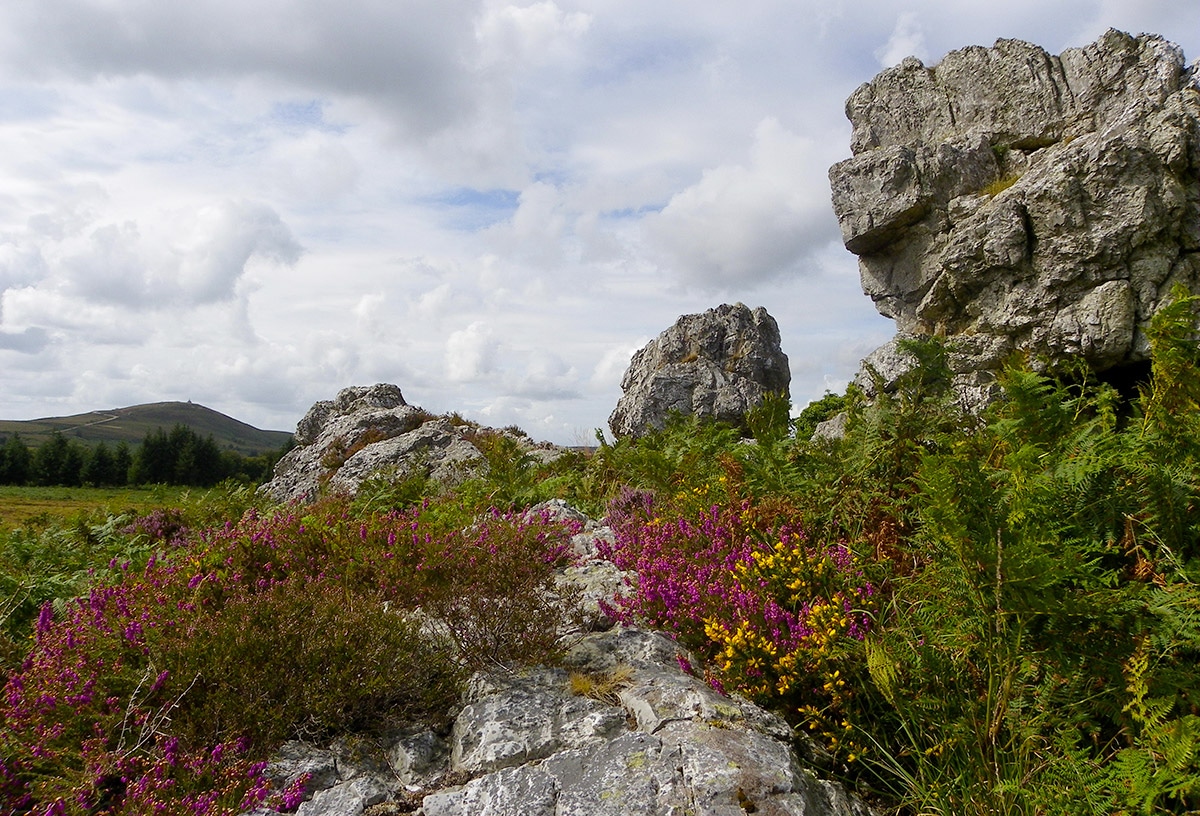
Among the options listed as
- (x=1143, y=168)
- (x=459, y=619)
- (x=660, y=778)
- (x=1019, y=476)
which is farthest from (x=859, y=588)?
(x=1143, y=168)

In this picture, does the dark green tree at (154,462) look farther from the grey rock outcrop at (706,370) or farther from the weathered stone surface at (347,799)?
the weathered stone surface at (347,799)

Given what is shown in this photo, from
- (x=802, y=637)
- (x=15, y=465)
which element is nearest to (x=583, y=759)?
(x=802, y=637)

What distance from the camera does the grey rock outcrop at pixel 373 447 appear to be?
11.4 metres

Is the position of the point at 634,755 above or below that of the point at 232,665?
below

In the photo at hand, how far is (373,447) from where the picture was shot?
13055 millimetres

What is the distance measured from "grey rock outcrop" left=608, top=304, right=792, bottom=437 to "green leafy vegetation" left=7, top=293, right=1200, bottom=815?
42.7 feet

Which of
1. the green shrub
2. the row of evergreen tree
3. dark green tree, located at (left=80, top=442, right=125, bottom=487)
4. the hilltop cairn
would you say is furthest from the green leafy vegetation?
dark green tree, located at (left=80, top=442, right=125, bottom=487)

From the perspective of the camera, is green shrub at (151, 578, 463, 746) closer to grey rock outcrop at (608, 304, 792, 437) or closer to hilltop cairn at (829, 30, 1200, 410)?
hilltop cairn at (829, 30, 1200, 410)

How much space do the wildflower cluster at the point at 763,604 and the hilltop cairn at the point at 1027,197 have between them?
39.7 feet

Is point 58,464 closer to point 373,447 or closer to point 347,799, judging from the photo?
point 373,447

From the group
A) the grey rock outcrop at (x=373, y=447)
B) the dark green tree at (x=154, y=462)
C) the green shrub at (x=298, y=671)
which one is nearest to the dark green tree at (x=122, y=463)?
the dark green tree at (x=154, y=462)

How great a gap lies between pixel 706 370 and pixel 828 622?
51.6 feet

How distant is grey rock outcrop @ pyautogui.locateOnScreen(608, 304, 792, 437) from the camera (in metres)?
18.3

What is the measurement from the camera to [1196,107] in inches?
731
